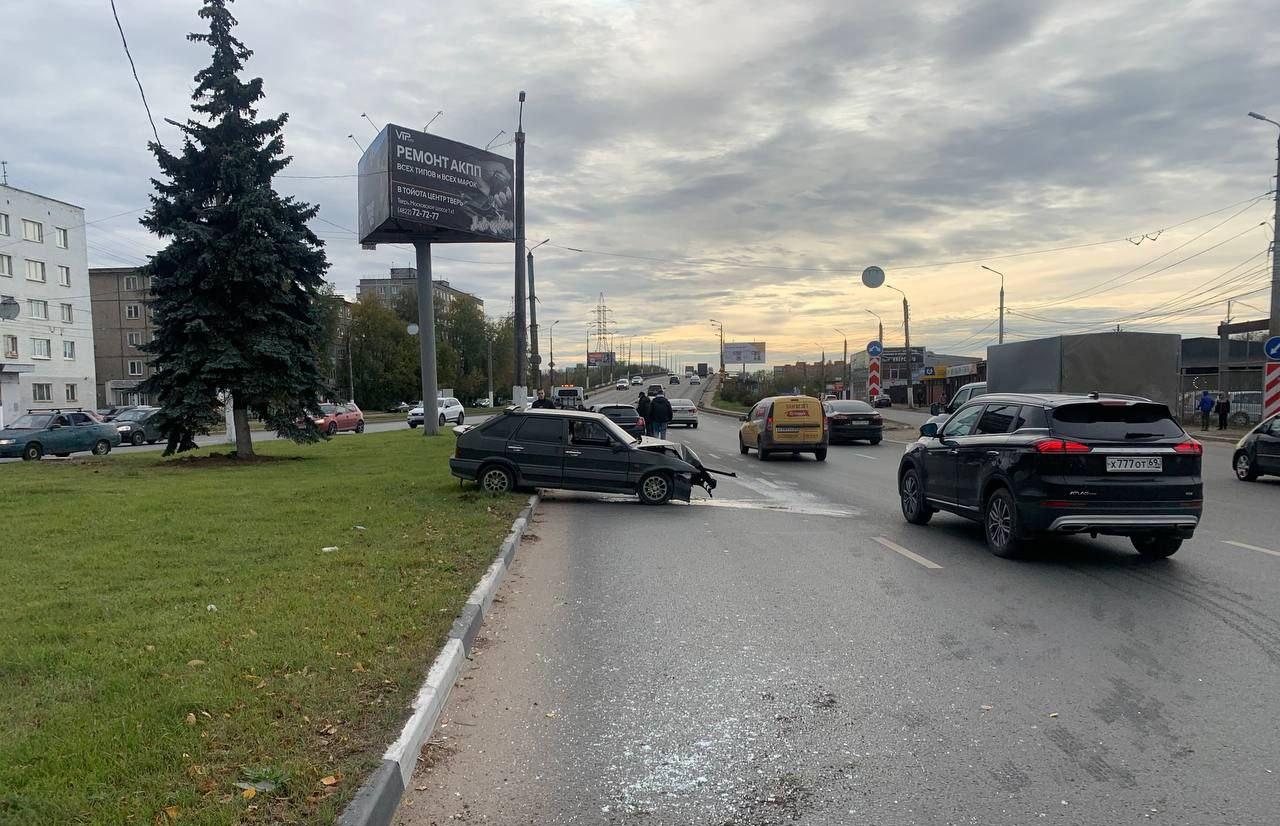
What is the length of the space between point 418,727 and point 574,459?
9648mm

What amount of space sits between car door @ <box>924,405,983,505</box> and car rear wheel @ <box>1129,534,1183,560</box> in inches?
77.3

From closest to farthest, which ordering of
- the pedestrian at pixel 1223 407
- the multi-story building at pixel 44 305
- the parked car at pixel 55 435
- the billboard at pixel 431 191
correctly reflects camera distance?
the parked car at pixel 55 435 < the billboard at pixel 431 191 < the pedestrian at pixel 1223 407 < the multi-story building at pixel 44 305

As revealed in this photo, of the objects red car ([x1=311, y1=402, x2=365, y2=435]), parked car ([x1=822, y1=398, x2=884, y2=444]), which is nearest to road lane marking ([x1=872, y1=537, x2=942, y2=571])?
parked car ([x1=822, y1=398, x2=884, y2=444])

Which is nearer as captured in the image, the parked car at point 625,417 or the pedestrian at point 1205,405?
the parked car at point 625,417

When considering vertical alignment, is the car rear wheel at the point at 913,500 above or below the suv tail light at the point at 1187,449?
below

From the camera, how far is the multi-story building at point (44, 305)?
5147cm

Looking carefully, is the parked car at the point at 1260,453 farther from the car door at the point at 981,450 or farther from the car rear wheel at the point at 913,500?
the car door at the point at 981,450

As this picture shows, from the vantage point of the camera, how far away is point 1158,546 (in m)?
8.83

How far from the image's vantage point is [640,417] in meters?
26.8

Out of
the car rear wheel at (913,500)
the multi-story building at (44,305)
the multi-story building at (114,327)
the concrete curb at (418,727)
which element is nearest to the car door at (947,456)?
the car rear wheel at (913,500)

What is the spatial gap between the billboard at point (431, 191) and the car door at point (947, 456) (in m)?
22.8

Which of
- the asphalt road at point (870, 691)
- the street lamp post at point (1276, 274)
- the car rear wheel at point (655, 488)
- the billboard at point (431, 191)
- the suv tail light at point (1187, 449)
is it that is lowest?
the asphalt road at point (870, 691)

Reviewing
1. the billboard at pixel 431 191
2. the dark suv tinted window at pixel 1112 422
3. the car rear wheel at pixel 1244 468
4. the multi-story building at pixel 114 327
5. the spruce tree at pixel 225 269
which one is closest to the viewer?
the dark suv tinted window at pixel 1112 422

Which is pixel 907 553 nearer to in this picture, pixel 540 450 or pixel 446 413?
pixel 540 450
